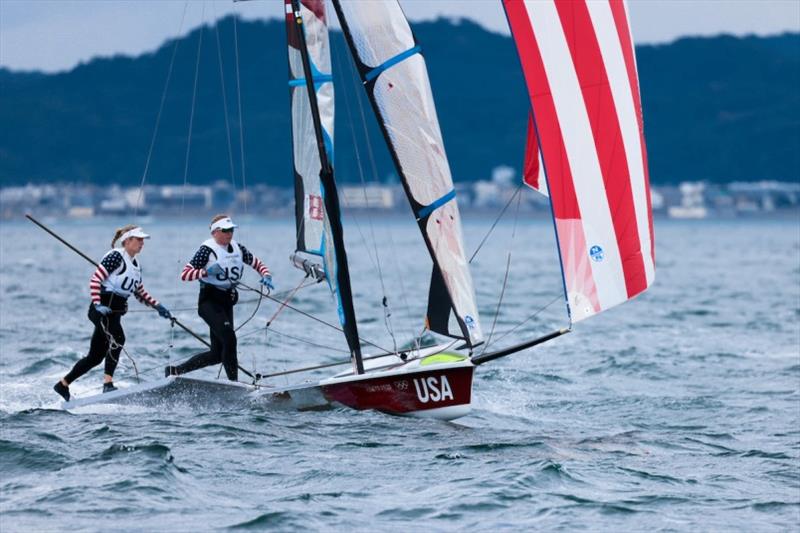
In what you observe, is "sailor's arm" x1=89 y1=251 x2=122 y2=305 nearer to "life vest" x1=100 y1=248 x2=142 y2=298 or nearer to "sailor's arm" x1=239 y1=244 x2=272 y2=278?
"life vest" x1=100 y1=248 x2=142 y2=298

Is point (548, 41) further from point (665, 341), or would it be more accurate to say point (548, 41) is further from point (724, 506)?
point (665, 341)

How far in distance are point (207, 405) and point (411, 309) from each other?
53.6ft

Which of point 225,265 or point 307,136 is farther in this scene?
point 307,136

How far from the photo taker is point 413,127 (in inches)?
419

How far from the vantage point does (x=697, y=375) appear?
1552 centimetres

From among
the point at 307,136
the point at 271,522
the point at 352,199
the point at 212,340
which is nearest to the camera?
the point at 271,522

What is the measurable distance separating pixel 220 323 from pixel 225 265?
474 mm

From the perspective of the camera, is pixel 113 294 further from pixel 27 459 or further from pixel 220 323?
pixel 27 459

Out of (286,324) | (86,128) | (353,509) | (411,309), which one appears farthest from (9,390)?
(86,128)

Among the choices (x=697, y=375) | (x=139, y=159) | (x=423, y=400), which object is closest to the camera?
(x=423, y=400)

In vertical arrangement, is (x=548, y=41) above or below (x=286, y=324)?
above

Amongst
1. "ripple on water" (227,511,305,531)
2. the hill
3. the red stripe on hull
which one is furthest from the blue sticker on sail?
the hill

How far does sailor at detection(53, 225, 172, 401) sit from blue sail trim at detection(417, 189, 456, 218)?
222cm

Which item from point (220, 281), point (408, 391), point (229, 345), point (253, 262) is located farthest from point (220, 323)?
point (408, 391)
